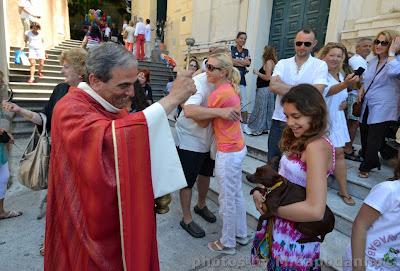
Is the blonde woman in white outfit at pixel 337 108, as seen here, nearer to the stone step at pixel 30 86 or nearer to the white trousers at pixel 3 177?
the white trousers at pixel 3 177

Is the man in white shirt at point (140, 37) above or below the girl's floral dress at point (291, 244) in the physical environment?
above

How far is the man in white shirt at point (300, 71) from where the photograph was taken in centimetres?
308

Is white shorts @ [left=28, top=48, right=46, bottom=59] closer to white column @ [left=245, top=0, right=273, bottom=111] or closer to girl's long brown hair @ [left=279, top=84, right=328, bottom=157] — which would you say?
white column @ [left=245, top=0, right=273, bottom=111]

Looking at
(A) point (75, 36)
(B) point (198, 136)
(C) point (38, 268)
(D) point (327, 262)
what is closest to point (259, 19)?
(B) point (198, 136)

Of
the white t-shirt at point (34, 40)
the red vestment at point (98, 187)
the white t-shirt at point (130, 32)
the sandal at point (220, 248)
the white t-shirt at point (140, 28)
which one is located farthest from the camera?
the white t-shirt at point (130, 32)

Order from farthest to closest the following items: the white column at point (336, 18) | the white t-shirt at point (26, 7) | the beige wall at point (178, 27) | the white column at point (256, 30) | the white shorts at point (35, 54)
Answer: the beige wall at point (178, 27), the white t-shirt at point (26, 7), the white shorts at point (35, 54), the white column at point (256, 30), the white column at point (336, 18)

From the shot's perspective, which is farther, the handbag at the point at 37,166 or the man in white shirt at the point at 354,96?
the man in white shirt at the point at 354,96

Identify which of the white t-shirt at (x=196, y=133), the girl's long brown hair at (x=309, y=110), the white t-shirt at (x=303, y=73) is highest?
the white t-shirt at (x=303, y=73)

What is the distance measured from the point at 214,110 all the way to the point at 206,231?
58.8 inches

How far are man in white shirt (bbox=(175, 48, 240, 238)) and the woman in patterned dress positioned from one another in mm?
1090

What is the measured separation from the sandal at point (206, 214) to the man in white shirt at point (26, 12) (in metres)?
9.04

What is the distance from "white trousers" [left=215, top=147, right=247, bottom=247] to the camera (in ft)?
9.20

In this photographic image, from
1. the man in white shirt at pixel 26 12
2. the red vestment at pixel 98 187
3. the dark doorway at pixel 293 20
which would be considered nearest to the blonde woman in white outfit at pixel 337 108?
the red vestment at pixel 98 187

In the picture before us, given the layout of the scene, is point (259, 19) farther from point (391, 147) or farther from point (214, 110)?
point (214, 110)
